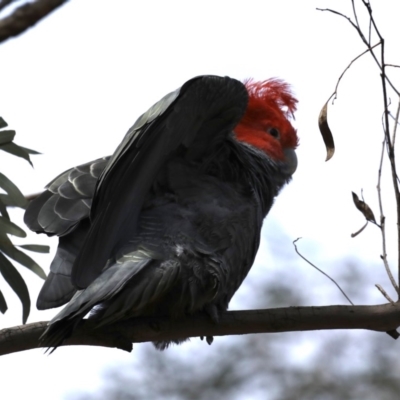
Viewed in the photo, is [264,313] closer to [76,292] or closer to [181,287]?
[181,287]

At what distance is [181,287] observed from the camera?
3.48 meters

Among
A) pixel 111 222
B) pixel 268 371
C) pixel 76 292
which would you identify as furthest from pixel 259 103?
pixel 268 371

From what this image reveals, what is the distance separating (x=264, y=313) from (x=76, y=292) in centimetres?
78

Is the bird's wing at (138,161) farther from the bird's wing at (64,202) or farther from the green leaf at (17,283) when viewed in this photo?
the green leaf at (17,283)

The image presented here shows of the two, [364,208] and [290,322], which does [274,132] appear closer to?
[364,208]

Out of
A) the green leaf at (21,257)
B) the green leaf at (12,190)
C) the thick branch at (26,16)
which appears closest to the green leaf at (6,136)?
the green leaf at (12,190)

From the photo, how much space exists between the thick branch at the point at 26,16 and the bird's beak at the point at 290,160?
3.01m

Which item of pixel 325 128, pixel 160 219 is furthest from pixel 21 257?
pixel 325 128

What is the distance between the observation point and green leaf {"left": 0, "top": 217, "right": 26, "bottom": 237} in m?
3.80

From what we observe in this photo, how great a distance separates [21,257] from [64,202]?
0.44m

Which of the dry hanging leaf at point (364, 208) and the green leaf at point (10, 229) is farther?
the green leaf at point (10, 229)

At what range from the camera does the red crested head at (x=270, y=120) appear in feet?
15.4

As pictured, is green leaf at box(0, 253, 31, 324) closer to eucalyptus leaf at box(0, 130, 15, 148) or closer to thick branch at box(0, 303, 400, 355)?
eucalyptus leaf at box(0, 130, 15, 148)

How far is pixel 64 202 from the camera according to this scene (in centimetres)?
367
